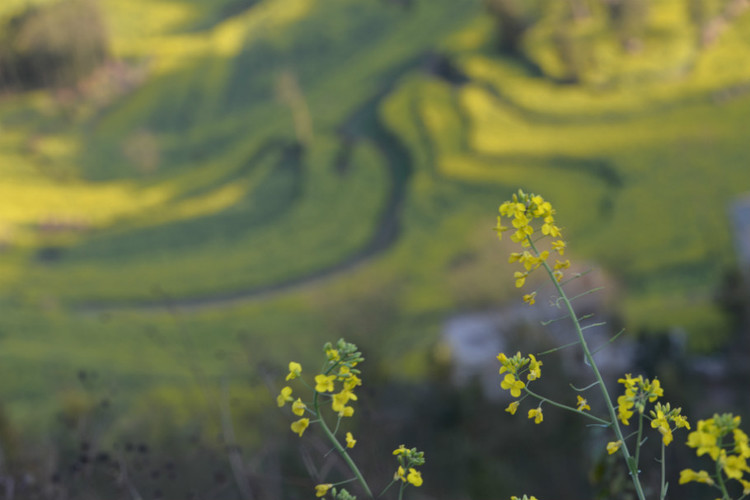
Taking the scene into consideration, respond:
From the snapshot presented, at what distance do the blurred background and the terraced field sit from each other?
133mm

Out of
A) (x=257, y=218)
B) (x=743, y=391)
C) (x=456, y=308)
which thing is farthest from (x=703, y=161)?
(x=257, y=218)

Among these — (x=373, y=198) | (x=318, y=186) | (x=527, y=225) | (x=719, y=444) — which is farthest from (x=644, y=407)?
(x=318, y=186)

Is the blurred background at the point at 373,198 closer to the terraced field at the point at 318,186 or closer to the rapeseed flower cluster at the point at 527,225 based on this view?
the terraced field at the point at 318,186

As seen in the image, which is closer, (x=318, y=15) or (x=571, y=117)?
(x=571, y=117)

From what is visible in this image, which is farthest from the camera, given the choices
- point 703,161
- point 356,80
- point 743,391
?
point 356,80

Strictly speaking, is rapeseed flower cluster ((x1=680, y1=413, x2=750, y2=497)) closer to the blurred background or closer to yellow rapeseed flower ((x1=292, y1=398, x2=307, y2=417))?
yellow rapeseed flower ((x1=292, y1=398, x2=307, y2=417))

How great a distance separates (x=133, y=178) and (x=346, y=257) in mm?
14447

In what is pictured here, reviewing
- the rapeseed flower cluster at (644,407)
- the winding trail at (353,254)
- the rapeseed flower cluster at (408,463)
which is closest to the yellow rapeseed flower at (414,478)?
the rapeseed flower cluster at (408,463)

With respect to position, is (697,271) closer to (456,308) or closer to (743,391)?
(456,308)

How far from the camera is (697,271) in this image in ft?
85.3

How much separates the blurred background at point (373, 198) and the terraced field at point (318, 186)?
133 millimetres

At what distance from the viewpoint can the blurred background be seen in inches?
744

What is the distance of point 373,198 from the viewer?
38.2m

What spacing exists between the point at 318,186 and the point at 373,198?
270 cm
